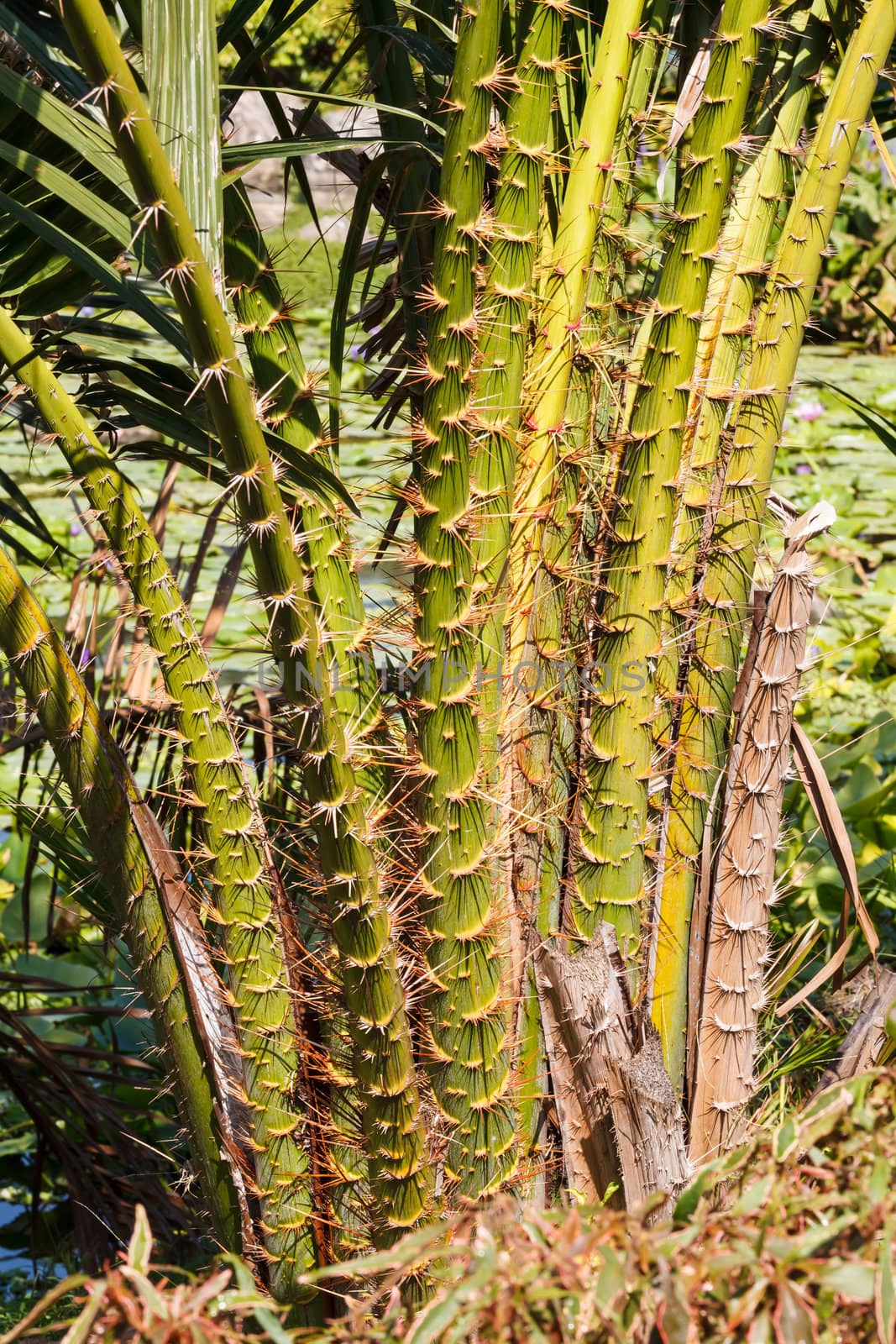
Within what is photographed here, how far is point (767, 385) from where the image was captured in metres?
1.12

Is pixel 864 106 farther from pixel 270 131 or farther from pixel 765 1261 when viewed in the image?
pixel 270 131

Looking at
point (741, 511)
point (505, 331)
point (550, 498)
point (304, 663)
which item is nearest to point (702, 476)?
point (741, 511)

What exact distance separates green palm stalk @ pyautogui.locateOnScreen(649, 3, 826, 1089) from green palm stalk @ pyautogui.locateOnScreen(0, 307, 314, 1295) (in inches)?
14.4

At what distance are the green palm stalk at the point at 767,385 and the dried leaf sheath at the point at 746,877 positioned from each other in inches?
0.5

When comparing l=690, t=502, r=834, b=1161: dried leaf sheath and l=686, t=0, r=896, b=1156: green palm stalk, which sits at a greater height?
l=686, t=0, r=896, b=1156: green palm stalk

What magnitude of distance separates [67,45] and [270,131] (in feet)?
26.4

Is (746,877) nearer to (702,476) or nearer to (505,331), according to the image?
(702,476)

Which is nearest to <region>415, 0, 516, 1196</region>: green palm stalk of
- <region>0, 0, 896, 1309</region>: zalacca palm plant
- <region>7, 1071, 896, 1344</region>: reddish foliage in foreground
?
<region>0, 0, 896, 1309</region>: zalacca palm plant

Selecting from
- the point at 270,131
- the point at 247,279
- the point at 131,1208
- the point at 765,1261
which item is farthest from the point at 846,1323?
the point at 270,131

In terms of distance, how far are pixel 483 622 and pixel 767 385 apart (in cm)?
38

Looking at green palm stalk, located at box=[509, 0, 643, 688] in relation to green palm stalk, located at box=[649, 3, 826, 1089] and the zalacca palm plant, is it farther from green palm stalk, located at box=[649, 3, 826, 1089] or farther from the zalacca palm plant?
green palm stalk, located at box=[649, 3, 826, 1089]

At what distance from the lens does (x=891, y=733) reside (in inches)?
99.5

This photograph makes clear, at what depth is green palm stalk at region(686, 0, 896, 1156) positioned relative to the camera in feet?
3.49

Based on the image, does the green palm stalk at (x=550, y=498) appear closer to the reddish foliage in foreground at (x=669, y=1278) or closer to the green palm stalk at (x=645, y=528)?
the green palm stalk at (x=645, y=528)
